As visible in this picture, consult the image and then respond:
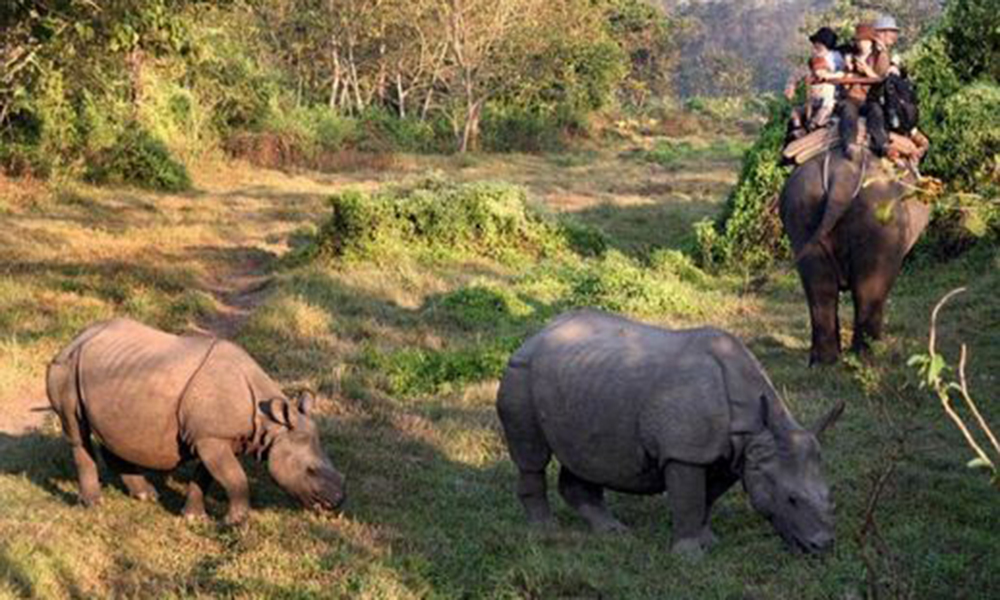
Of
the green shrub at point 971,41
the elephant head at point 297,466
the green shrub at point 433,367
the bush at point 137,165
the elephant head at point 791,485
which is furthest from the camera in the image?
the bush at point 137,165

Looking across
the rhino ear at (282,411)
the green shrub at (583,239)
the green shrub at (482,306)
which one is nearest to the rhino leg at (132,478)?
the rhino ear at (282,411)

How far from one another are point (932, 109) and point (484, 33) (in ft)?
86.1

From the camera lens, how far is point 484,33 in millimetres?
42844

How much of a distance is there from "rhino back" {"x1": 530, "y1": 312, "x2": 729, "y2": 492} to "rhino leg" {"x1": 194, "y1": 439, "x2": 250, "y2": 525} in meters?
2.20

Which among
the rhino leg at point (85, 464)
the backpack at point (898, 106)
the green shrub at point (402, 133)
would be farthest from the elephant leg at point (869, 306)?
the green shrub at point (402, 133)

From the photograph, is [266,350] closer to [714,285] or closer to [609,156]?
[714,285]

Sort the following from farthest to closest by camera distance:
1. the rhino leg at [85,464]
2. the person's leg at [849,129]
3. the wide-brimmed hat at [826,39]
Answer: the wide-brimmed hat at [826,39]
the person's leg at [849,129]
the rhino leg at [85,464]

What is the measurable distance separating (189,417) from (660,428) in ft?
11.1

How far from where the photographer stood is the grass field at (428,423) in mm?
7039

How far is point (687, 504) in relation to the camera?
7305mm

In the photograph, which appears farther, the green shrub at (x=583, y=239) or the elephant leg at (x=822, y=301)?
the green shrub at (x=583, y=239)

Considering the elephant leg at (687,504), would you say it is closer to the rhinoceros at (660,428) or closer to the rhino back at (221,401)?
the rhinoceros at (660,428)

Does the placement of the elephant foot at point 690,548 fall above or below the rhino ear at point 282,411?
below

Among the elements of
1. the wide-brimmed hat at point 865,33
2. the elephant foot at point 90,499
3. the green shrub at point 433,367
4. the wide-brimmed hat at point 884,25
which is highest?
the wide-brimmed hat at point 884,25
